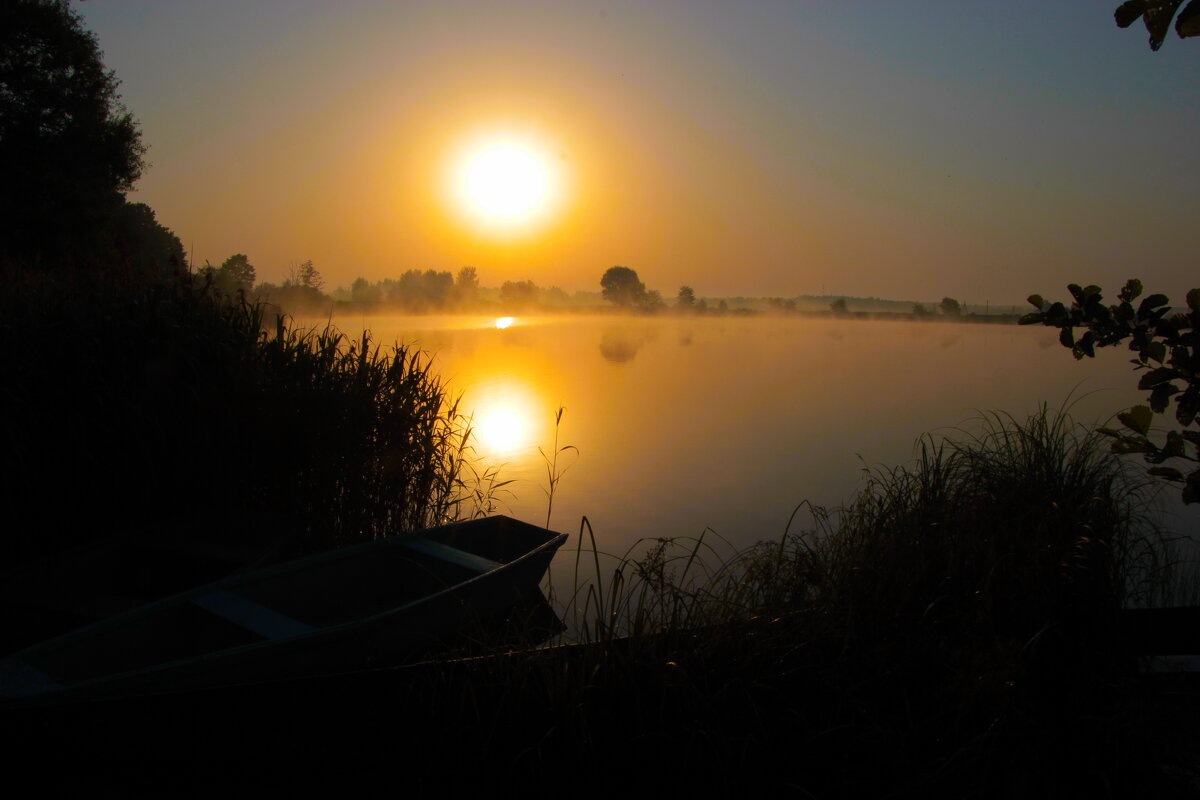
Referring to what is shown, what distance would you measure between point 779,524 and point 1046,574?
3935 mm

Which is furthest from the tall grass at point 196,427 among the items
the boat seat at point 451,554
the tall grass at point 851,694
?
the tall grass at point 851,694

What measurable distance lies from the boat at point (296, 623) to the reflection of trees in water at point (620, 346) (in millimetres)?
20468

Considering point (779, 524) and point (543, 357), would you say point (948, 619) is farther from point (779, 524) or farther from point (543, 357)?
point (543, 357)

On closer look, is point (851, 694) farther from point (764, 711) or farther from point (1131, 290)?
point (1131, 290)

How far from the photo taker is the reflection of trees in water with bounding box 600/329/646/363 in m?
26.6

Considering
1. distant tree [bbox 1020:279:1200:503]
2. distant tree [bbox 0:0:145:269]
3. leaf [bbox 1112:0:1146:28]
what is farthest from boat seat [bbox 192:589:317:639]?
distant tree [bbox 0:0:145:269]

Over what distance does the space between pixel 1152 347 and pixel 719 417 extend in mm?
11958

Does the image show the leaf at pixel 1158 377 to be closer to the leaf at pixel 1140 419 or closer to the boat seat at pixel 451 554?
the leaf at pixel 1140 419

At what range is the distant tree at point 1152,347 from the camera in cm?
185

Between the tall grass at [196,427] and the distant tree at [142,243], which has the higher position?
the distant tree at [142,243]

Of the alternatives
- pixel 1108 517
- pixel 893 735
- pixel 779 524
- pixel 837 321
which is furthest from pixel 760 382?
pixel 837 321

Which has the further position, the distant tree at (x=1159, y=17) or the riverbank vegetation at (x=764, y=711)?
the riverbank vegetation at (x=764, y=711)

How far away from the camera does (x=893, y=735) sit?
2.71 meters

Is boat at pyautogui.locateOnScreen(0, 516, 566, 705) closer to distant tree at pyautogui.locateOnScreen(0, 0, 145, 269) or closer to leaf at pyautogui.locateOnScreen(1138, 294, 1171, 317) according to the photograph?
leaf at pyautogui.locateOnScreen(1138, 294, 1171, 317)
